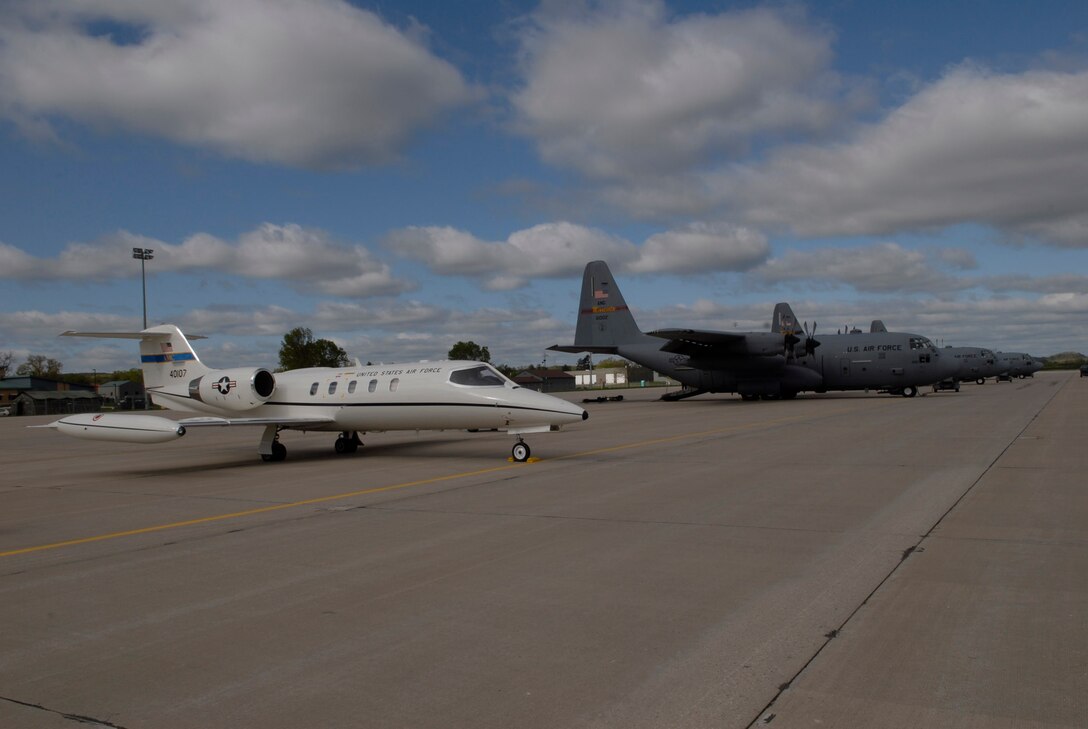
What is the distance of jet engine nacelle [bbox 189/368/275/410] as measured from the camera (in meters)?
18.8

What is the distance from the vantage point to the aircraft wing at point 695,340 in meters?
39.2

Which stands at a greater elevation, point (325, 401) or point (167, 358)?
point (167, 358)

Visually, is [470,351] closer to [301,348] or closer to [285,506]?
[301,348]

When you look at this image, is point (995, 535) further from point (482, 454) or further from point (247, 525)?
point (482, 454)

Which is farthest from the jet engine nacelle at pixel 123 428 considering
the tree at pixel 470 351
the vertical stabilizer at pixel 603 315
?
the tree at pixel 470 351

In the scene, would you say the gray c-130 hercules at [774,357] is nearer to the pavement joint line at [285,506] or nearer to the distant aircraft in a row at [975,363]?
the distant aircraft in a row at [975,363]

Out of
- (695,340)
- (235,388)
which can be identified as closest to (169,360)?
(235,388)

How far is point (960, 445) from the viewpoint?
16516 millimetres

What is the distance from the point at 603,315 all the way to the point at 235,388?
96.5ft

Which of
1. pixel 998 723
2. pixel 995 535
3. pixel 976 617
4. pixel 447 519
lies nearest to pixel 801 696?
pixel 998 723

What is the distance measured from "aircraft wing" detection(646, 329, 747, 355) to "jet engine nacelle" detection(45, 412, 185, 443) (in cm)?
2677

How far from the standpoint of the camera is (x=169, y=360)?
20.1m

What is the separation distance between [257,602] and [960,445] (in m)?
15.2

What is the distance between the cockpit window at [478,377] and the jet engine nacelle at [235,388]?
17.2 ft
